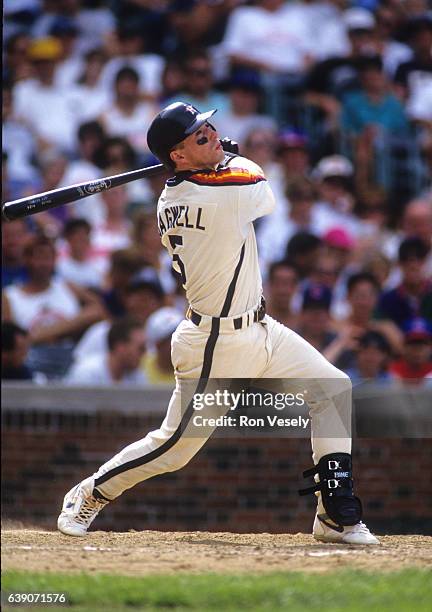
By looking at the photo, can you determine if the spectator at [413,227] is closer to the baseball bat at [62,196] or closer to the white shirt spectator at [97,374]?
the white shirt spectator at [97,374]

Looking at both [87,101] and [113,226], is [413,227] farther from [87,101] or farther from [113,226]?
[87,101]

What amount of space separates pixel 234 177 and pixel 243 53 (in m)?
5.87

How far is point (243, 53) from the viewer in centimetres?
1124

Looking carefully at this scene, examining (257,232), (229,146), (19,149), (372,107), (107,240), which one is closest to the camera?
(229,146)

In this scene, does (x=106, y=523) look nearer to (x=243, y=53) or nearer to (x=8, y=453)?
(x=8, y=453)

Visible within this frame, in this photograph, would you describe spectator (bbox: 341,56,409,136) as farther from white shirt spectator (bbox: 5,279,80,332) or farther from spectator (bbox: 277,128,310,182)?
white shirt spectator (bbox: 5,279,80,332)

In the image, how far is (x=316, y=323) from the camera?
8711 mm

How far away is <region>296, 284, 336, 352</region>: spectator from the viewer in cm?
867

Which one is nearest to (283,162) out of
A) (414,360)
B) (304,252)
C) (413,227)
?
(304,252)

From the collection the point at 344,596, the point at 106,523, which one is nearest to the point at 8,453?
the point at 106,523

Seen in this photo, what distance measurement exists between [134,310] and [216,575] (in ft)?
14.0

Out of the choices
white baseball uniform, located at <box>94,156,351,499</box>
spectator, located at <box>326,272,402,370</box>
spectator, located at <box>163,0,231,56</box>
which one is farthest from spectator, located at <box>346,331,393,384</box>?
spectator, located at <box>163,0,231,56</box>

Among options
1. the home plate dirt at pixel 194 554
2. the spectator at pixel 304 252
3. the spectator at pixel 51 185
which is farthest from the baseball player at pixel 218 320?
the spectator at pixel 51 185

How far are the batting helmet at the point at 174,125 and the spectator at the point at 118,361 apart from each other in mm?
2856
